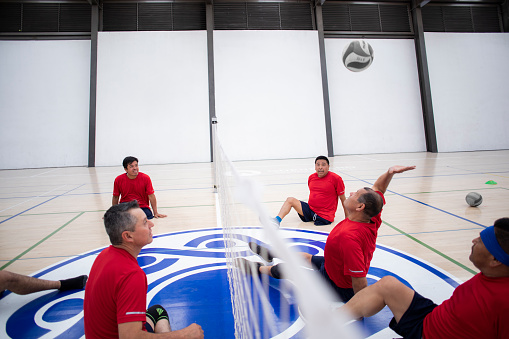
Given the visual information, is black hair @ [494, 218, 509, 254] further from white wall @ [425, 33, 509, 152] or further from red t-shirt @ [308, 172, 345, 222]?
white wall @ [425, 33, 509, 152]

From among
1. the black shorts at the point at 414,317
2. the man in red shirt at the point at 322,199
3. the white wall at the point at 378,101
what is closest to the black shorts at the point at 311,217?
the man in red shirt at the point at 322,199

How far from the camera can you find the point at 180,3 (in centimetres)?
1422

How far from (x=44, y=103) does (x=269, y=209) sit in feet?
42.5

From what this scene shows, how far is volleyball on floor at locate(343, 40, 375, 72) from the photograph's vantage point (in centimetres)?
1229

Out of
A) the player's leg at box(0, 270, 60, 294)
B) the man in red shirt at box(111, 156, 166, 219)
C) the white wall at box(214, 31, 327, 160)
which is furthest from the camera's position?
the white wall at box(214, 31, 327, 160)

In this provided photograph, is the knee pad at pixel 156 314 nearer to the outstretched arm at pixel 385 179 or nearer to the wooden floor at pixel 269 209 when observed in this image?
the wooden floor at pixel 269 209

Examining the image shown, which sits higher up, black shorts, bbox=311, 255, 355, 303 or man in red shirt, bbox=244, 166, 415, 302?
man in red shirt, bbox=244, 166, 415, 302

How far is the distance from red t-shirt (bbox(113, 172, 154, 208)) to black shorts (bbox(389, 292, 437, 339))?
4.09 m

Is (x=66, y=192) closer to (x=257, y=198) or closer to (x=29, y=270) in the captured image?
(x=29, y=270)

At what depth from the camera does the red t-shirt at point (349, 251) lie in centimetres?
217

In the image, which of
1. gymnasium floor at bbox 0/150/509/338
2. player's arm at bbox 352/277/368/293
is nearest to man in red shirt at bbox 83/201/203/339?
gymnasium floor at bbox 0/150/509/338

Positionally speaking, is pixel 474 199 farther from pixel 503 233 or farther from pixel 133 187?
pixel 133 187

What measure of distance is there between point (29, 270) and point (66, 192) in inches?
198

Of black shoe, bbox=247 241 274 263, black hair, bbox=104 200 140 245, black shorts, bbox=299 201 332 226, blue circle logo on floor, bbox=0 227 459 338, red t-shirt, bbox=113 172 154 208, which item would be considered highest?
red t-shirt, bbox=113 172 154 208
